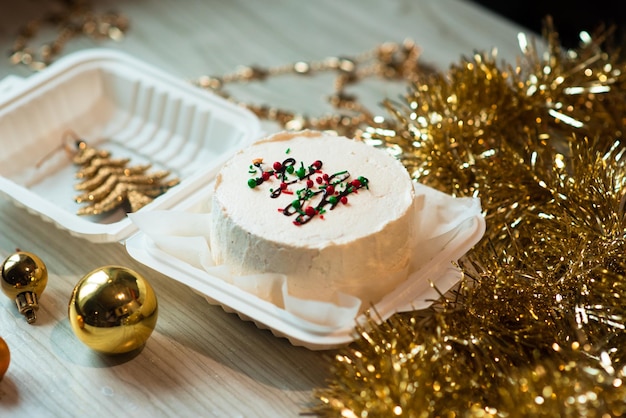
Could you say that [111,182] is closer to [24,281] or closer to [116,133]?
[116,133]

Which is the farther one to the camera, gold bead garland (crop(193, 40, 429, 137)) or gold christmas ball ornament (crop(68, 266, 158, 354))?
gold bead garland (crop(193, 40, 429, 137))

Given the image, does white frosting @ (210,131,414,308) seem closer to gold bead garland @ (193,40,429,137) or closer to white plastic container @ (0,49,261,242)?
white plastic container @ (0,49,261,242)

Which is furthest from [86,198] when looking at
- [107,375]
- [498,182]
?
[498,182]

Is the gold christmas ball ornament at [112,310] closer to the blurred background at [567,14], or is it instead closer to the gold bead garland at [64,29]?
the gold bead garland at [64,29]

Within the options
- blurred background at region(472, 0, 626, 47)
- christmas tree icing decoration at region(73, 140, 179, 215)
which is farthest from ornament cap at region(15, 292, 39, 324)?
blurred background at region(472, 0, 626, 47)

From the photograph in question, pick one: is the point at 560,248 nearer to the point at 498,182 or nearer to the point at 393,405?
the point at 498,182

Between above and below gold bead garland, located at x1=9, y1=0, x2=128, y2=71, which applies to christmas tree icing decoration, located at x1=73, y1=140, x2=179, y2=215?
above

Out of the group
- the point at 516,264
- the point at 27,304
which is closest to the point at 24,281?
the point at 27,304
